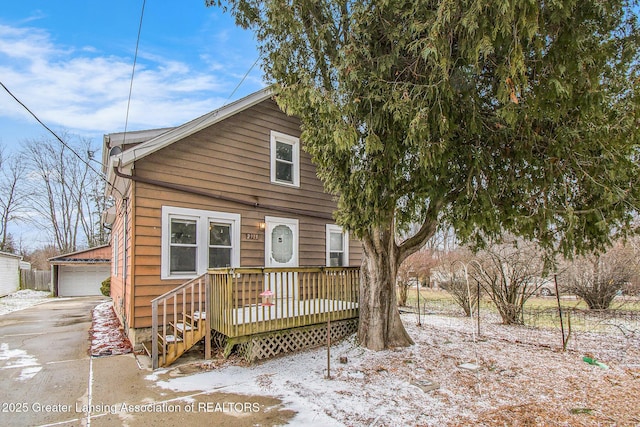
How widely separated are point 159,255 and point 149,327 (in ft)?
4.47

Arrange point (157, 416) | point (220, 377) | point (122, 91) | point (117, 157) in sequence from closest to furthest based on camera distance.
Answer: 1. point (157, 416)
2. point (220, 377)
3. point (117, 157)
4. point (122, 91)

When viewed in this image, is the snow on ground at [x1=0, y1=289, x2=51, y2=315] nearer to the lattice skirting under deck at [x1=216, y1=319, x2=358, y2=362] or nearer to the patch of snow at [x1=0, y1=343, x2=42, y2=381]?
the patch of snow at [x1=0, y1=343, x2=42, y2=381]

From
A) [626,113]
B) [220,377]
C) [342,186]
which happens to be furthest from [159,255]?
[626,113]

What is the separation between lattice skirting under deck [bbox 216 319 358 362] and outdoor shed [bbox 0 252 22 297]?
822 inches

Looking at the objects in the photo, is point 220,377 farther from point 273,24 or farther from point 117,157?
point 273,24

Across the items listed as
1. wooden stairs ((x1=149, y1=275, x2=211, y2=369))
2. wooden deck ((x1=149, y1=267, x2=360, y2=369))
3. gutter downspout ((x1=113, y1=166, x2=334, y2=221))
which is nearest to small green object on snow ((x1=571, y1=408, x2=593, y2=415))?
wooden deck ((x1=149, y1=267, x2=360, y2=369))

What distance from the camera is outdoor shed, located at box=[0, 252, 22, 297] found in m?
19.6

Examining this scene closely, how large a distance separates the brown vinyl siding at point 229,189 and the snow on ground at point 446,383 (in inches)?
86.6

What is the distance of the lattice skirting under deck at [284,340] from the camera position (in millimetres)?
5766

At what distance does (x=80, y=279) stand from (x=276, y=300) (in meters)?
20.8

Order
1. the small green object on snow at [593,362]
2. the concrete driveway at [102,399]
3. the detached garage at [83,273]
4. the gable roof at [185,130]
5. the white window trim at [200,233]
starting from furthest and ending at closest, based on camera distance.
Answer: the detached garage at [83,273], the white window trim at [200,233], the gable roof at [185,130], the small green object on snow at [593,362], the concrete driveway at [102,399]

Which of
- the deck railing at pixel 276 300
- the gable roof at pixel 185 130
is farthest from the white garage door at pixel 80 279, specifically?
the deck railing at pixel 276 300

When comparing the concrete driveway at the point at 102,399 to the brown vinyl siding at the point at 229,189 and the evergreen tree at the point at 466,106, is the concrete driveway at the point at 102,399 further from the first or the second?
the evergreen tree at the point at 466,106

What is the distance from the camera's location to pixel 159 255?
21.6 feet
